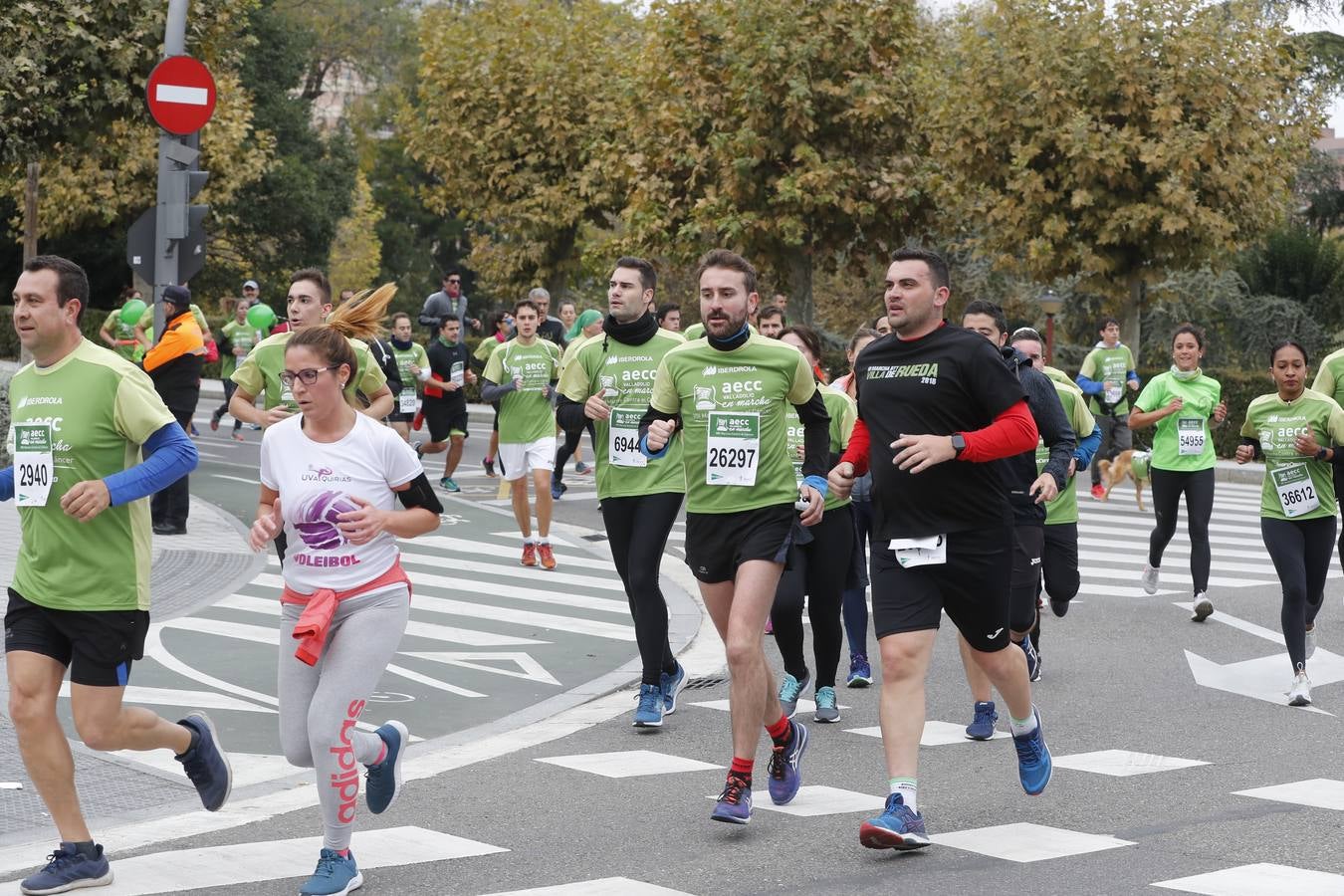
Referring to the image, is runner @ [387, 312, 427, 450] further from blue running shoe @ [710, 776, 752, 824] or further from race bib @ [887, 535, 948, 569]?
race bib @ [887, 535, 948, 569]

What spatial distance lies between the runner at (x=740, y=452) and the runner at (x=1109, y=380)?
12.9m

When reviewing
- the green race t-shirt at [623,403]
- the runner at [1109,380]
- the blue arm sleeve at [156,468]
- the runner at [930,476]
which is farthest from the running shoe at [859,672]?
the runner at [1109,380]

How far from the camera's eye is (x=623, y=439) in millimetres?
8641

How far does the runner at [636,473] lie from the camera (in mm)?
8539

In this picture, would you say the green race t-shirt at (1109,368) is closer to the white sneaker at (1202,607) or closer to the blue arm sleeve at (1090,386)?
the blue arm sleeve at (1090,386)

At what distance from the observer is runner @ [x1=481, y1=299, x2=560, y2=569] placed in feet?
46.2

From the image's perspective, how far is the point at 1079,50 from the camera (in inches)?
1144

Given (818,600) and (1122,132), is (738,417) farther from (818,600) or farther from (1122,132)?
(1122,132)

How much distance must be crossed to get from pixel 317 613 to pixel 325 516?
32 centimetres

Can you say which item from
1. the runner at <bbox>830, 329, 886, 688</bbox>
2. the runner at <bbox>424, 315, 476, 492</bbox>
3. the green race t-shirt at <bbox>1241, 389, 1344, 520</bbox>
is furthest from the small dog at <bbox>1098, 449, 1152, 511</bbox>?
the runner at <bbox>830, 329, 886, 688</bbox>

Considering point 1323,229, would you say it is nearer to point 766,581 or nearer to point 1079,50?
point 1079,50

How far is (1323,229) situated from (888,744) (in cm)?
4064

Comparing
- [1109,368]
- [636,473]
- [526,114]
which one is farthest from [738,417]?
[526,114]

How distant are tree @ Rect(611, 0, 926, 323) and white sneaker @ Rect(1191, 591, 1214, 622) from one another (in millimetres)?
17858
